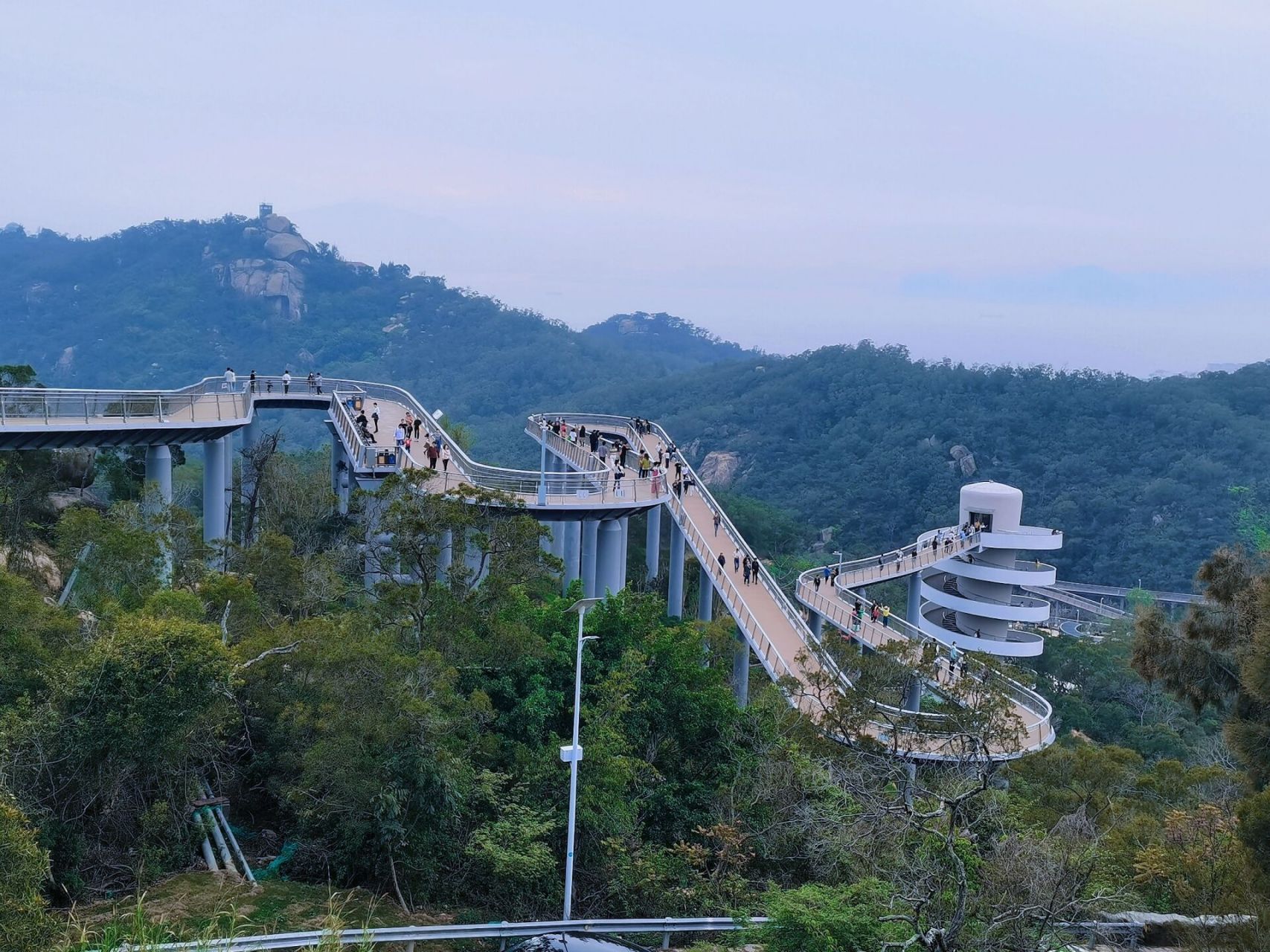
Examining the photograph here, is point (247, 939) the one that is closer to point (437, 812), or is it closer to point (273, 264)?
point (437, 812)

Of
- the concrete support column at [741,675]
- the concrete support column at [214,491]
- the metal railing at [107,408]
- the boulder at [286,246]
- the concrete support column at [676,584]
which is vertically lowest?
the concrete support column at [741,675]

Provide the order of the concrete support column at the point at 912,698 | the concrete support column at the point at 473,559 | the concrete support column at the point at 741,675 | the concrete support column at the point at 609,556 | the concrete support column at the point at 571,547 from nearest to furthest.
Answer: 1. the concrete support column at the point at 473,559
2. the concrete support column at the point at 912,698
3. the concrete support column at the point at 609,556
4. the concrete support column at the point at 741,675
5. the concrete support column at the point at 571,547

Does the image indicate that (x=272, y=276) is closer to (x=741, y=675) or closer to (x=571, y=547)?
(x=571, y=547)

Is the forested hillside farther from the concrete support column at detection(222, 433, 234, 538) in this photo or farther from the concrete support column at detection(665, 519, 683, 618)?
the concrete support column at detection(222, 433, 234, 538)

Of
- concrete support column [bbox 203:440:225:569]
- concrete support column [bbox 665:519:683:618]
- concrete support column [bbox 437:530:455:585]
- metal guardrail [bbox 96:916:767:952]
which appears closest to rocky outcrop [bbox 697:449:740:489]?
concrete support column [bbox 665:519:683:618]

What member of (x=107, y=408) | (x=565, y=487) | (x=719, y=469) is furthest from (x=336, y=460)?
(x=719, y=469)

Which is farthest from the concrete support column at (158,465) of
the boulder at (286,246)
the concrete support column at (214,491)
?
the boulder at (286,246)

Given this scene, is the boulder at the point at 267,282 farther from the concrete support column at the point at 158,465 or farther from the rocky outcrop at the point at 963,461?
the concrete support column at the point at 158,465
